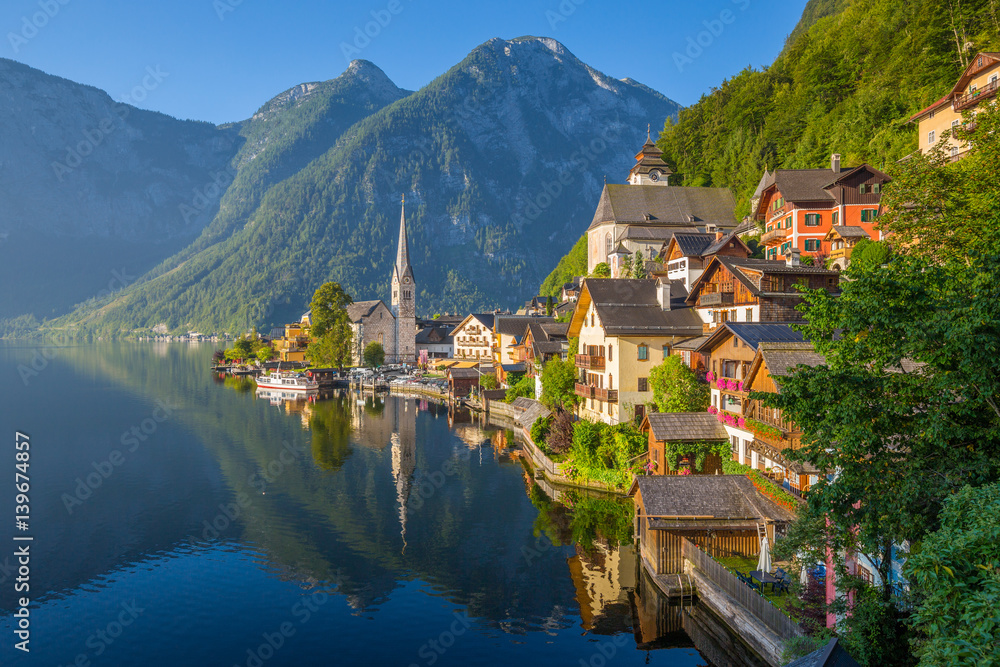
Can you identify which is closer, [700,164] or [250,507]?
[250,507]

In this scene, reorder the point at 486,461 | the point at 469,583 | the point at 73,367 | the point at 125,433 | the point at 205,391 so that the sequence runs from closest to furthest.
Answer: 1. the point at 469,583
2. the point at 486,461
3. the point at 125,433
4. the point at 205,391
5. the point at 73,367

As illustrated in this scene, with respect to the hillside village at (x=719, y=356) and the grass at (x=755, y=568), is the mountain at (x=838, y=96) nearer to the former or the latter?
the hillside village at (x=719, y=356)

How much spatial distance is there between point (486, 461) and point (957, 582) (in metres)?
43.3

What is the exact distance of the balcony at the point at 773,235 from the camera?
56.5m

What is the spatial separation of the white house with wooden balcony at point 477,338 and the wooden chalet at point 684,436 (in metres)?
76.9

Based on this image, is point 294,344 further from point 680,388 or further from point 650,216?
point 680,388

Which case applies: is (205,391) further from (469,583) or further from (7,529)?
(469,583)

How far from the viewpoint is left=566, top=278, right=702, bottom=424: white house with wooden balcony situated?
42.3m

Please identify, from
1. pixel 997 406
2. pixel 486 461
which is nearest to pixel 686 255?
pixel 486 461

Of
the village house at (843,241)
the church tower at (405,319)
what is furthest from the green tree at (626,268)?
the church tower at (405,319)

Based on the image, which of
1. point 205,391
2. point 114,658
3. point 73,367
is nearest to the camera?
point 114,658

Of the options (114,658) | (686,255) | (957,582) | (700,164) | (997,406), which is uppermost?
(700,164)

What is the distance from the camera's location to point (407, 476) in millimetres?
46094

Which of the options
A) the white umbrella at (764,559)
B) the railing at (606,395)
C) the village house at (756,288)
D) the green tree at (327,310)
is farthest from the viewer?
the green tree at (327,310)
